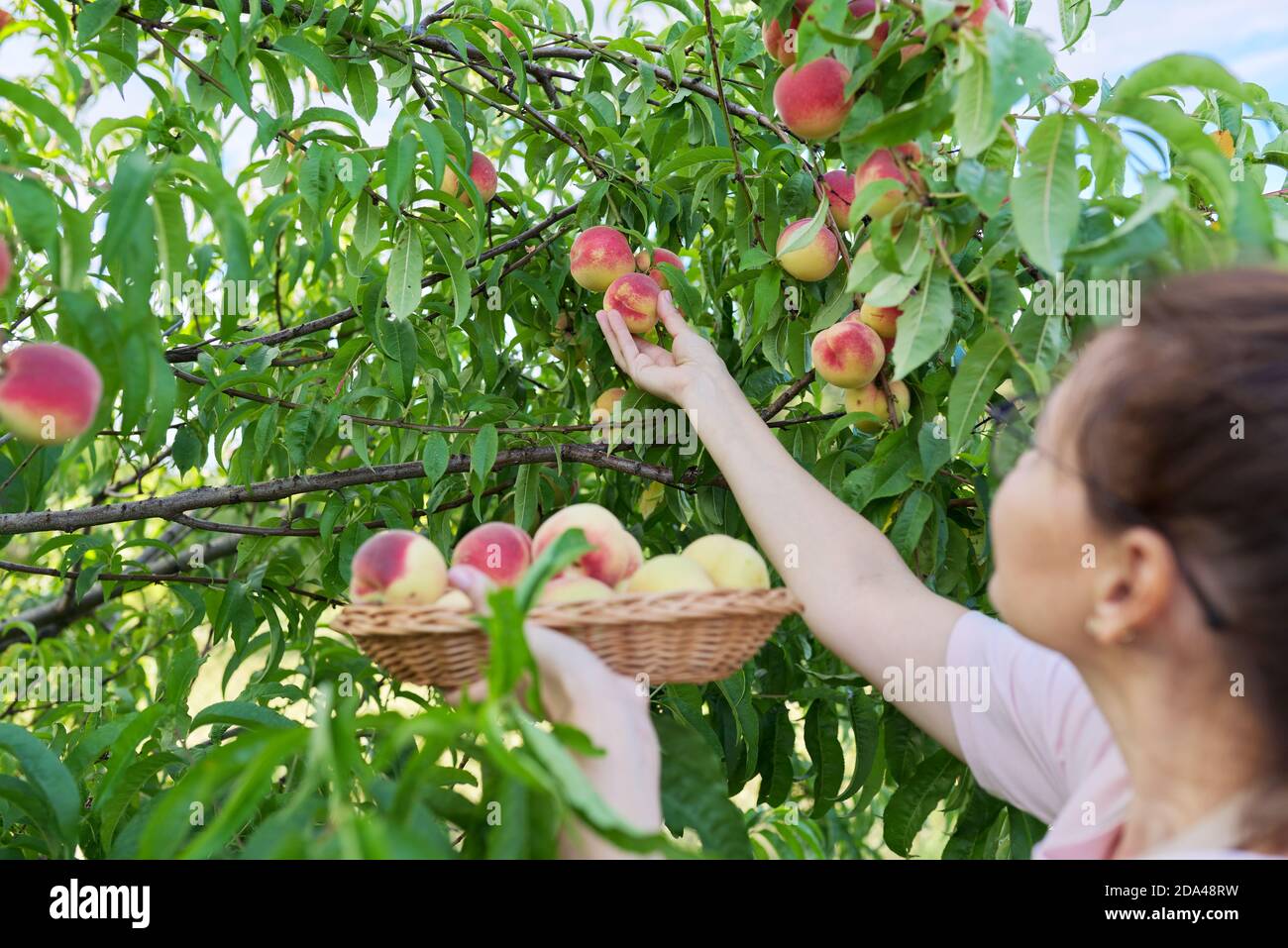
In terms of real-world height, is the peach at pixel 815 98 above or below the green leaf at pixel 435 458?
above

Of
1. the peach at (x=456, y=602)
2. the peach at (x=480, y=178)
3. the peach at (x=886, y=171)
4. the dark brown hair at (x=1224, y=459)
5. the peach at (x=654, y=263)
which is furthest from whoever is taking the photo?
the peach at (x=480, y=178)

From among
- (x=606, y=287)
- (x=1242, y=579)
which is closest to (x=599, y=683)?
(x=1242, y=579)

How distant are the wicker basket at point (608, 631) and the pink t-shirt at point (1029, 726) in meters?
0.38

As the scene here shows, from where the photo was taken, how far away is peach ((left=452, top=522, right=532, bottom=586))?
3.14ft

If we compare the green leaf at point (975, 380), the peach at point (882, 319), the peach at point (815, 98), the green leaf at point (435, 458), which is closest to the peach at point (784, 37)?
the peach at point (815, 98)

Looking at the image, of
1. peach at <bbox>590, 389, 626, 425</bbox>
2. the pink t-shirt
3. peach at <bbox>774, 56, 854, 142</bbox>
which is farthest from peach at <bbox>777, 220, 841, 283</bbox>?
the pink t-shirt

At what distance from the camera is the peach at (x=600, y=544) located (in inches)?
37.6

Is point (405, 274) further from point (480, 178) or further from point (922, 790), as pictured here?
point (922, 790)

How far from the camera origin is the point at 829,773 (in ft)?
5.36

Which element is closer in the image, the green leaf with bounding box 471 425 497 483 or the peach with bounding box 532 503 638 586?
the peach with bounding box 532 503 638 586

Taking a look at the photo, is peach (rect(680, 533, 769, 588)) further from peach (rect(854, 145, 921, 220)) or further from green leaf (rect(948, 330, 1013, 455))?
peach (rect(854, 145, 921, 220))

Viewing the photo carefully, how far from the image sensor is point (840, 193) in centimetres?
161

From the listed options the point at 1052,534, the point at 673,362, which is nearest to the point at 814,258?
the point at 673,362

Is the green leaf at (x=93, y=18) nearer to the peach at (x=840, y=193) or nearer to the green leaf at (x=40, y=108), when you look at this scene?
the green leaf at (x=40, y=108)
